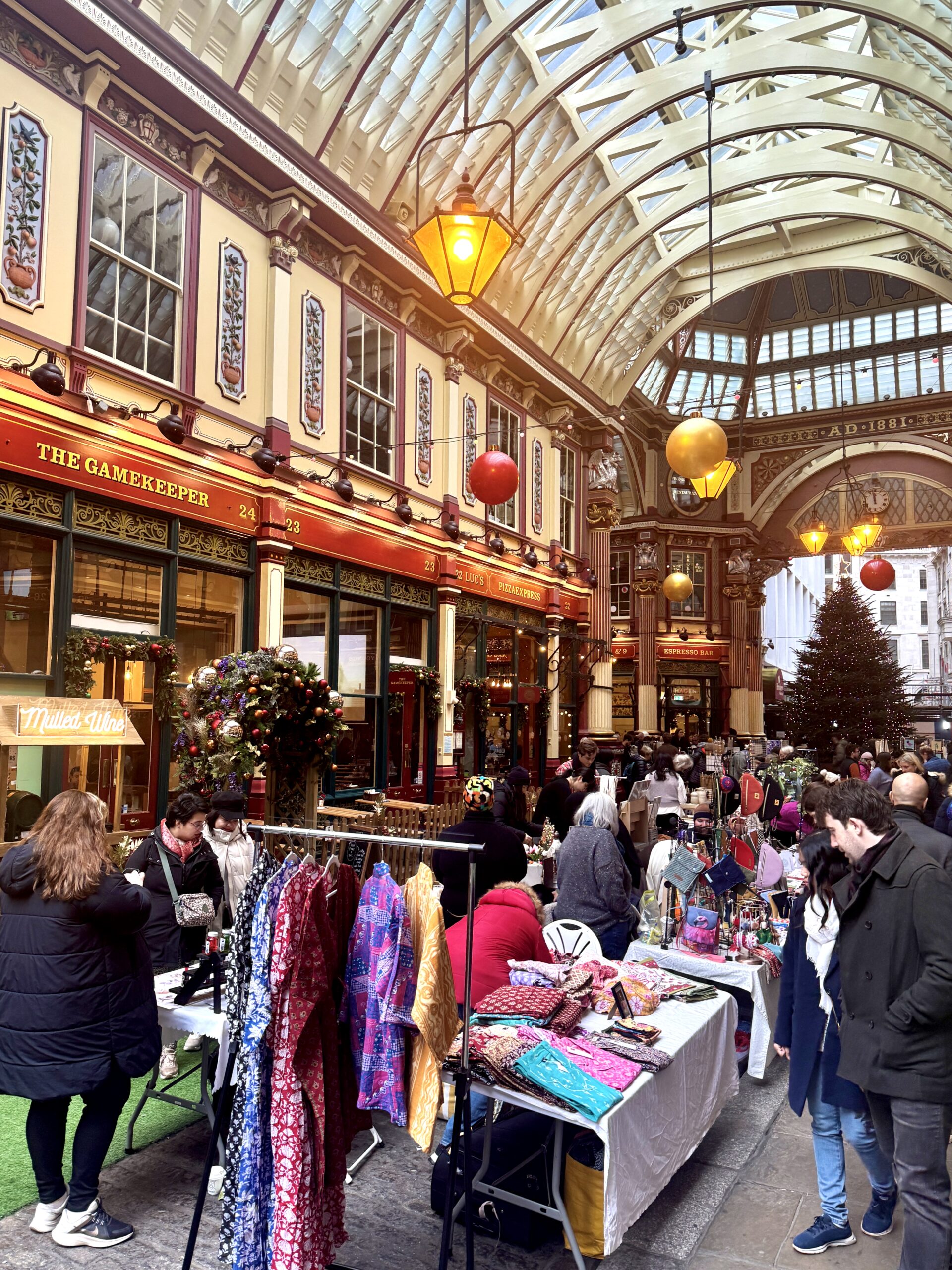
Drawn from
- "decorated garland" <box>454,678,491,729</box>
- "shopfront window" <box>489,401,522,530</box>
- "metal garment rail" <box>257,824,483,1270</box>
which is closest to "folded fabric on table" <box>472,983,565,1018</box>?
"metal garment rail" <box>257,824,483,1270</box>

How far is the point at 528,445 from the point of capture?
53.8ft

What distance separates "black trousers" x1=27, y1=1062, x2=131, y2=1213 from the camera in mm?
3387

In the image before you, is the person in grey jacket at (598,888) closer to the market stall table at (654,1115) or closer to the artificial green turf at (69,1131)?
the market stall table at (654,1115)

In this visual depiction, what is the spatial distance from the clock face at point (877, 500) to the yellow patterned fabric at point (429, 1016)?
1045 inches

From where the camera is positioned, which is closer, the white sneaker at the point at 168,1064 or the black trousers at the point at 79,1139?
the black trousers at the point at 79,1139

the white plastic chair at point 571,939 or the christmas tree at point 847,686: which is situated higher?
the christmas tree at point 847,686

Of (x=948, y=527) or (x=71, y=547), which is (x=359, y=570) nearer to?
(x=71, y=547)

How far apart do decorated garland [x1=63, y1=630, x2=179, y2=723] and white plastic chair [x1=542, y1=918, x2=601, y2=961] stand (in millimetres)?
4630

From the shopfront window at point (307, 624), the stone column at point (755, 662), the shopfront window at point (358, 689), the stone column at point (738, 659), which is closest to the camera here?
the shopfront window at point (307, 624)

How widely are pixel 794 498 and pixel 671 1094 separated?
26.4m

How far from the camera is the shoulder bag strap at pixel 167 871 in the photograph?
186 inches

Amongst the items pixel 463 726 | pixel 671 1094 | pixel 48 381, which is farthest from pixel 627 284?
pixel 671 1094

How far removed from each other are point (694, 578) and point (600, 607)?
10.6 metres

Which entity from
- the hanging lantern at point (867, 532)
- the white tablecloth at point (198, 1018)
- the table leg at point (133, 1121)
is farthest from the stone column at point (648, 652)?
the white tablecloth at point (198, 1018)
